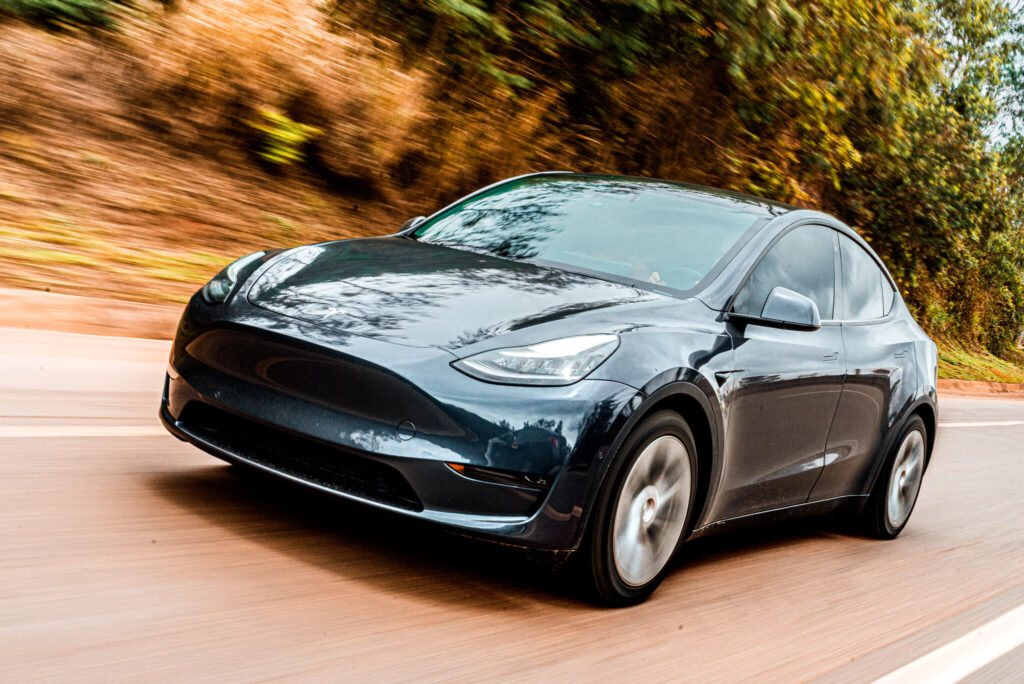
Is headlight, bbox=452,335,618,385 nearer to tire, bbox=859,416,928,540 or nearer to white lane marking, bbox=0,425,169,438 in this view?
white lane marking, bbox=0,425,169,438

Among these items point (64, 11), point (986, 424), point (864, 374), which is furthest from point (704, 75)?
point (864, 374)

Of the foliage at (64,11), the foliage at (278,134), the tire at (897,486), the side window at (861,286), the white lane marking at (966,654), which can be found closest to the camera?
the white lane marking at (966,654)

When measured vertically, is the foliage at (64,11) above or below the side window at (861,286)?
below

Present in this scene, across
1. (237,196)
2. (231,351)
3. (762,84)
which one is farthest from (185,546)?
(762,84)

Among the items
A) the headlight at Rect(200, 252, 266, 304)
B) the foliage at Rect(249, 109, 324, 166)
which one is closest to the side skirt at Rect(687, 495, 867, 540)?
the headlight at Rect(200, 252, 266, 304)

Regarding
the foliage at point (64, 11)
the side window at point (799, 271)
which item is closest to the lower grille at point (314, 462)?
the side window at point (799, 271)

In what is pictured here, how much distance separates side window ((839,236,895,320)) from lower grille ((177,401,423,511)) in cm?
264

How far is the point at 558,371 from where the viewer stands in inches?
137

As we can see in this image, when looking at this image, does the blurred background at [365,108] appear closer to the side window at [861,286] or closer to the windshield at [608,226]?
the windshield at [608,226]

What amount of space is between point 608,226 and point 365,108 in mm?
7006

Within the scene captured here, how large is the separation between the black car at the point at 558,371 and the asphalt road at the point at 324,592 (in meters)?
0.20

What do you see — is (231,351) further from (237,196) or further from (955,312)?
Result: (955,312)

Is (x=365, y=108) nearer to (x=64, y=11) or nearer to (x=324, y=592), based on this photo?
(x=64, y=11)

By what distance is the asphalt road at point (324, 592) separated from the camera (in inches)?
116
